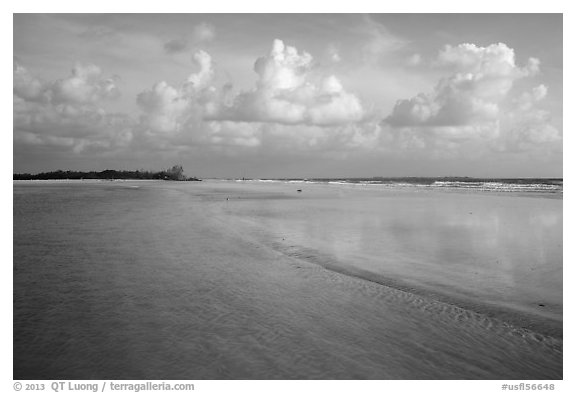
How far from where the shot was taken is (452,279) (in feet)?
28.5

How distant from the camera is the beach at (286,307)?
4.88 metres

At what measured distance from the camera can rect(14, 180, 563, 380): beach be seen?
16.0ft

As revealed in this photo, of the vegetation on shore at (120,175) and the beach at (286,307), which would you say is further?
the vegetation on shore at (120,175)

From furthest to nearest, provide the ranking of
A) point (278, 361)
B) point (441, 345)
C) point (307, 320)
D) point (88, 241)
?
1. point (88, 241)
2. point (307, 320)
3. point (441, 345)
4. point (278, 361)

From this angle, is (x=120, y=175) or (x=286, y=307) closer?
(x=286, y=307)

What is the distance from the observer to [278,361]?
490 cm

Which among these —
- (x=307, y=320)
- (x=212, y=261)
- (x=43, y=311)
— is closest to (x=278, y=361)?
(x=307, y=320)

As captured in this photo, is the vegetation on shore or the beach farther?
the vegetation on shore

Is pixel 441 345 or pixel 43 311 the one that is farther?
pixel 43 311

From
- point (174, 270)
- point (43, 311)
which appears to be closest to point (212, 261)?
point (174, 270)

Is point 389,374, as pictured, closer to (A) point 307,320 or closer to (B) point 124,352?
(A) point 307,320

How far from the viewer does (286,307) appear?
6.78 m
